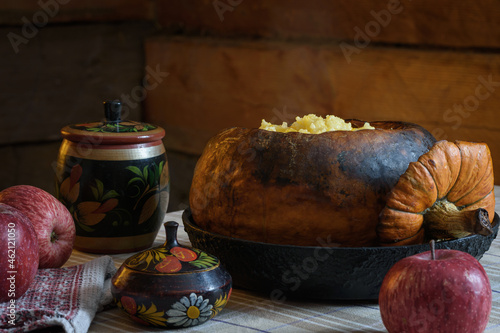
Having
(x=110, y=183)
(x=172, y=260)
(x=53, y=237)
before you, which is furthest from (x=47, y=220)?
(x=172, y=260)

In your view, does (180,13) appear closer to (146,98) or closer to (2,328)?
(146,98)

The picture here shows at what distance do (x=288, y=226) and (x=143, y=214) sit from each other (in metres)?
0.34

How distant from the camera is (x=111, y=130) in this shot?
113 centimetres

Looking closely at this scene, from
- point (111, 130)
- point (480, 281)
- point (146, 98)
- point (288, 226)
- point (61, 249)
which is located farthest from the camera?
point (146, 98)

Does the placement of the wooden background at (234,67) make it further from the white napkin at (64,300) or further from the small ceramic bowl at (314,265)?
the white napkin at (64,300)

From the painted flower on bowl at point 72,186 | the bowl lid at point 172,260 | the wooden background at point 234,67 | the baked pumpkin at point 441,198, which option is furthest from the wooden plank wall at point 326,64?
the bowl lid at point 172,260

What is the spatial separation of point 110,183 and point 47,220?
145 millimetres

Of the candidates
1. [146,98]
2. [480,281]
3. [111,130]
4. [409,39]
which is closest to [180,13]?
[146,98]

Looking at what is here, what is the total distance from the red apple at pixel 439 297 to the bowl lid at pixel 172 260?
0.22 metres

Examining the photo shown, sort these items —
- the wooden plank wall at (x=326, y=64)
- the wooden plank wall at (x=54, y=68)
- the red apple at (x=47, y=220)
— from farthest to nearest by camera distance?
the wooden plank wall at (x=54, y=68) < the wooden plank wall at (x=326, y=64) < the red apple at (x=47, y=220)

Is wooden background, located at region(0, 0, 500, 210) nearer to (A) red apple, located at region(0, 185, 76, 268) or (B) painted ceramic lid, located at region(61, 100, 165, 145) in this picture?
(B) painted ceramic lid, located at region(61, 100, 165, 145)

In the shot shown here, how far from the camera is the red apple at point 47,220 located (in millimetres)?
974

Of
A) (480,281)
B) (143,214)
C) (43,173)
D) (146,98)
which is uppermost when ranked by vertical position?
(480,281)

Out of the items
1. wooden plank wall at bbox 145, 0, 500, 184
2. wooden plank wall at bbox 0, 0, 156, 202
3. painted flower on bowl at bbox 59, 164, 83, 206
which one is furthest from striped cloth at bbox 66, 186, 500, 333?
wooden plank wall at bbox 0, 0, 156, 202
